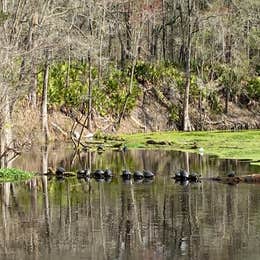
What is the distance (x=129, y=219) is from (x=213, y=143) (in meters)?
25.0

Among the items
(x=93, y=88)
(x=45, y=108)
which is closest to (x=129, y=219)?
(x=45, y=108)

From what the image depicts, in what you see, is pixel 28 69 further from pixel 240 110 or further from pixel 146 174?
pixel 240 110

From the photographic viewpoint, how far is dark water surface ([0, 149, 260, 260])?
573 inches

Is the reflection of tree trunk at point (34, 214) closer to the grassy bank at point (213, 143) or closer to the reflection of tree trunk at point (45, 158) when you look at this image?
the reflection of tree trunk at point (45, 158)

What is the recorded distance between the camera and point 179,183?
25172 millimetres

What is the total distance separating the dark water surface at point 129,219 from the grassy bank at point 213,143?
689 centimetres

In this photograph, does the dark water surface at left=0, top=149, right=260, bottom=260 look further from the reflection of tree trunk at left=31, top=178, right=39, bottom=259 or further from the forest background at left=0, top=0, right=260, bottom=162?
the forest background at left=0, top=0, right=260, bottom=162

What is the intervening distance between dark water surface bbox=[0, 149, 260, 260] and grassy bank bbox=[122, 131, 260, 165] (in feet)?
22.6

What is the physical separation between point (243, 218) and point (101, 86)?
38151 millimetres

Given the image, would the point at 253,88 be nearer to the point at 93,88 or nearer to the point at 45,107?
the point at 93,88

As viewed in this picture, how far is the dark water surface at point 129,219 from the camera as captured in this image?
1455 cm

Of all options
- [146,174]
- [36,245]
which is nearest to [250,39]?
[146,174]

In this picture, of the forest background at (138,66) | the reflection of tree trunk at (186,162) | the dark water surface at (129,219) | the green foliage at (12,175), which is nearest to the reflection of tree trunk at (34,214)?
the dark water surface at (129,219)

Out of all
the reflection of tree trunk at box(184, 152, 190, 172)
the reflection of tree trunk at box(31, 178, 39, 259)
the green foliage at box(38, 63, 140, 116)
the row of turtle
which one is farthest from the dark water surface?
the green foliage at box(38, 63, 140, 116)
